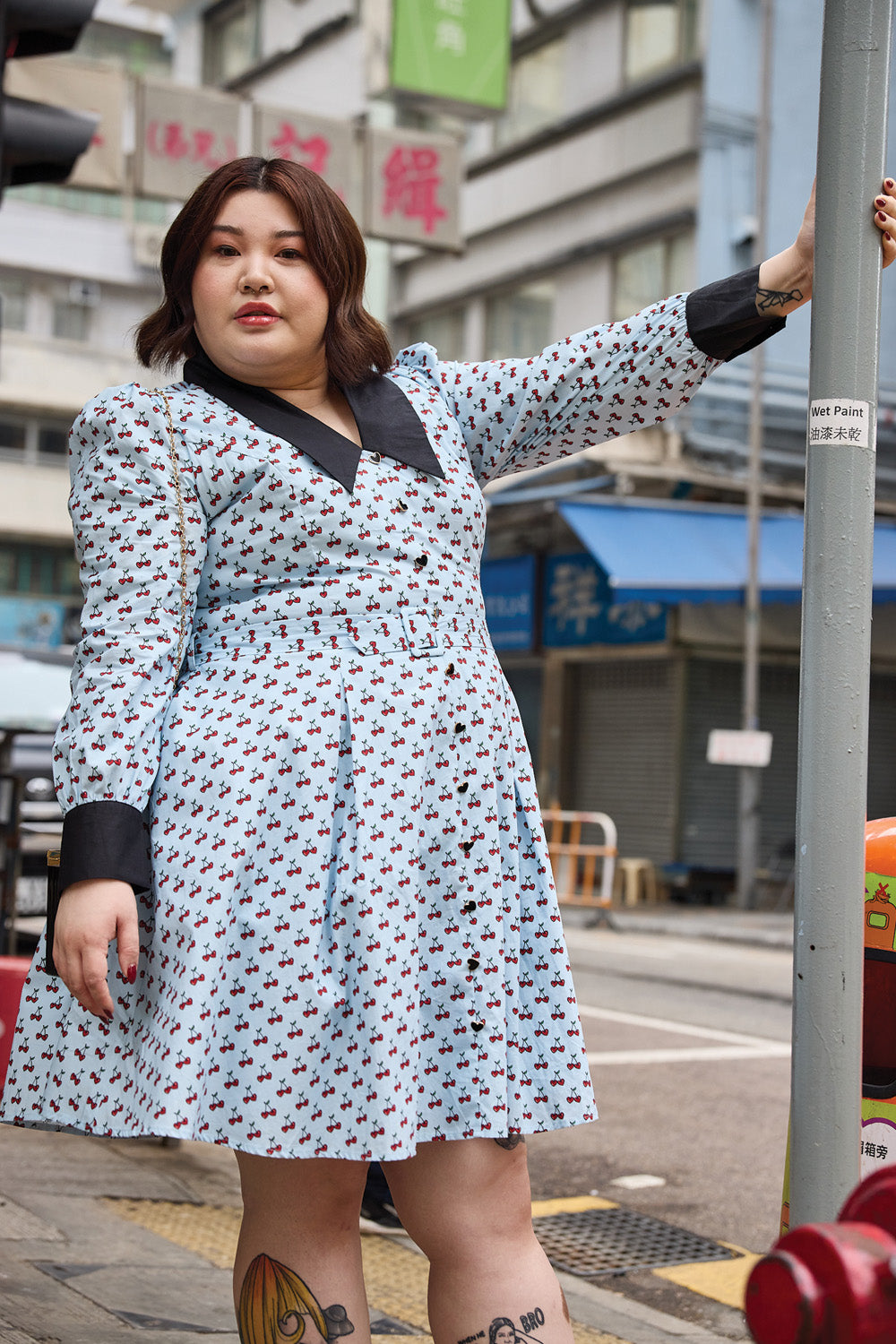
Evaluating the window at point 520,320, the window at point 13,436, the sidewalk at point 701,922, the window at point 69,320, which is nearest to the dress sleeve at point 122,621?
the sidewalk at point 701,922

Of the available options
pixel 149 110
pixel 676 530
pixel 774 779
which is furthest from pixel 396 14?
pixel 774 779

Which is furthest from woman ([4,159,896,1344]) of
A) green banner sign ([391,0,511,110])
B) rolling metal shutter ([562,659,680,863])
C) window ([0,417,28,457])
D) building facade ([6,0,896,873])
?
window ([0,417,28,457])

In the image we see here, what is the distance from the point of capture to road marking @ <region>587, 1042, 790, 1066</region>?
275 inches

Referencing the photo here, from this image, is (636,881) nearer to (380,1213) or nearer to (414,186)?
(414,186)

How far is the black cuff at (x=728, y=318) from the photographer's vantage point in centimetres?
221

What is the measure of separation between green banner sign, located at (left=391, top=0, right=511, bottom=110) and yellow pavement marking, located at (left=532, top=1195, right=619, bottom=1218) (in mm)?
12389

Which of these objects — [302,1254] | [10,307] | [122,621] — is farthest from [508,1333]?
[10,307]

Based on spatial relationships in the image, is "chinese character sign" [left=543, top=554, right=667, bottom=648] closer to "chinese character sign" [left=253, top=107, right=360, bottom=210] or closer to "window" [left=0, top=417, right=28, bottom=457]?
"chinese character sign" [left=253, top=107, right=360, bottom=210]

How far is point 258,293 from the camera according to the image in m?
2.20

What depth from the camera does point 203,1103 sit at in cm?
194

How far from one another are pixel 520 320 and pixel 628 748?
5.74 m

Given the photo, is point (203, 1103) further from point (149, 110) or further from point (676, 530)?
point (676, 530)

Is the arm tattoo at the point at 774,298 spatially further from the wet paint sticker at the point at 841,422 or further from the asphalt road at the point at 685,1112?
the asphalt road at the point at 685,1112

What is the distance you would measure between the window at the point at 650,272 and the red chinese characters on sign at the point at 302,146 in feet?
17.7
